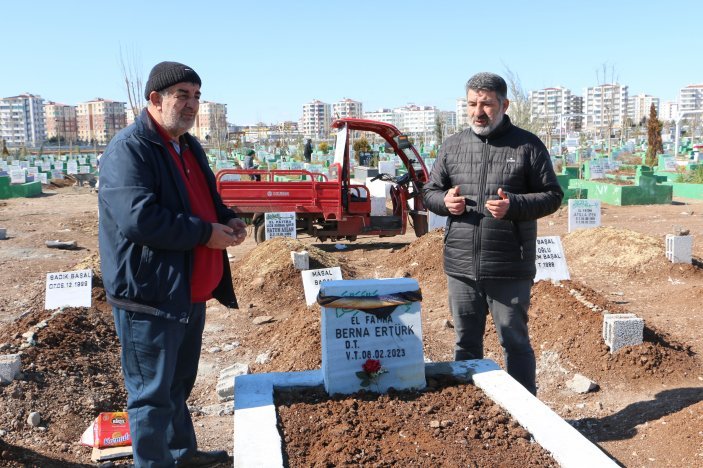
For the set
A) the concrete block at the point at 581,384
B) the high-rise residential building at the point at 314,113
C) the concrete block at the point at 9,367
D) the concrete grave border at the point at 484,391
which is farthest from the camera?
the high-rise residential building at the point at 314,113

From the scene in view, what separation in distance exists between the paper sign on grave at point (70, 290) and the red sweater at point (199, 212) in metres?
3.04

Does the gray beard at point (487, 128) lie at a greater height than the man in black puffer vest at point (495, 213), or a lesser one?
greater

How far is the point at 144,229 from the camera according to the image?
2625 mm

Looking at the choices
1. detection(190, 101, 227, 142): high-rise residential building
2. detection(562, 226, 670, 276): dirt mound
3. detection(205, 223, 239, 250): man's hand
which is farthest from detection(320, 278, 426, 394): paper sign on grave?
detection(562, 226, 670, 276): dirt mound

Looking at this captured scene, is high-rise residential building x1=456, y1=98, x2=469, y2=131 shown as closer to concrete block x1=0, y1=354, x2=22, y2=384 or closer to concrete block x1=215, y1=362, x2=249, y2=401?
concrete block x1=215, y1=362, x2=249, y2=401

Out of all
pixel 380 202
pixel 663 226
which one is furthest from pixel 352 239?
pixel 663 226

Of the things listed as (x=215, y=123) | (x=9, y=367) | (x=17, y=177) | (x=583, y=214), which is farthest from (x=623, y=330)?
(x=215, y=123)

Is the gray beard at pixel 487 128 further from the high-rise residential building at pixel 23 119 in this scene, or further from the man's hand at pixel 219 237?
the high-rise residential building at pixel 23 119

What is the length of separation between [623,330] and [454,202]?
2283 millimetres

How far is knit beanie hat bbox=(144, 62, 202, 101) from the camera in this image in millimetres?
2801

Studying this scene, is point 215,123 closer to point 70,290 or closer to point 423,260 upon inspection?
point 423,260

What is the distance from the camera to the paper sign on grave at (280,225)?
32.6 ft

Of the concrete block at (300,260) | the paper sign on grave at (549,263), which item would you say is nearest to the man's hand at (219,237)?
the paper sign on grave at (549,263)

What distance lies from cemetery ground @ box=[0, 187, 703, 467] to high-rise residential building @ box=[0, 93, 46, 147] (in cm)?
12189
